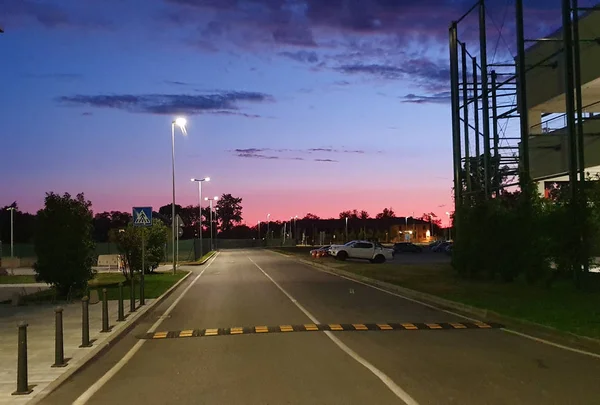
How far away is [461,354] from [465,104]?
2667 centimetres

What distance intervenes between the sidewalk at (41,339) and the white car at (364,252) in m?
31.3

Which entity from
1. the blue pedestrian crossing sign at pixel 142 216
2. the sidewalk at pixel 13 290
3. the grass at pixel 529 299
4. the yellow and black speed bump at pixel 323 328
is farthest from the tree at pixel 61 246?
the grass at pixel 529 299

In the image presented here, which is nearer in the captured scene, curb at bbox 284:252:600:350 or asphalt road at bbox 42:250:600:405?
asphalt road at bbox 42:250:600:405

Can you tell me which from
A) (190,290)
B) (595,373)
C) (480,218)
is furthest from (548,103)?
(595,373)

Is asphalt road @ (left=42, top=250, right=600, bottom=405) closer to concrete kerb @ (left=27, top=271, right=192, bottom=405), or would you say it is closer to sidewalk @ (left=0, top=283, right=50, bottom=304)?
concrete kerb @ (left=27, top=271, right=192, bottom=405)

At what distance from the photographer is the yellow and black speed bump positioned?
43.9 ft

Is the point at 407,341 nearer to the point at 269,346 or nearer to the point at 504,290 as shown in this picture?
the point at 269,346

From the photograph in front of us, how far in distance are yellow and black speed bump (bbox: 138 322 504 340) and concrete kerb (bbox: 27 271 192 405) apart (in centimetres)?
66

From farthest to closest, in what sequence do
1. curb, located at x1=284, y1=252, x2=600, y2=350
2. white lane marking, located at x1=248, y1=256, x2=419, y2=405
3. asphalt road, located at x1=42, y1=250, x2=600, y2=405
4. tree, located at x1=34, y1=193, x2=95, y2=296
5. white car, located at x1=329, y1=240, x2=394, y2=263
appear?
white car, located at x1=329, y1=240, x2=394, y2=263 → tree, located at x1=34, y1=193, x2=95, y2=296 → curb, located at x1=284, y1=252, x2=600, y2=350 → asphalt road, located at x1=42, y1=250, x2=600, y2=405 → white lane marking, located at x1=248, y1=256, x2=419, y2=405

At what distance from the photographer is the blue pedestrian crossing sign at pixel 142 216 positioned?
21.6 m

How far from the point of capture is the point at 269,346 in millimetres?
11547

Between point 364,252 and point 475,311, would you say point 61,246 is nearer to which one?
point 475,311

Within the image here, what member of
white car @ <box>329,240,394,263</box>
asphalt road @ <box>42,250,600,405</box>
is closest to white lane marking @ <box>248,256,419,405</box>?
asphalt road @ <box>42,250,600,405</box>

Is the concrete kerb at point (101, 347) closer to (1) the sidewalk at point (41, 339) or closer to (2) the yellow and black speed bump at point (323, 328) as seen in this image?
(1) the sidewalk at point (41, 339)
